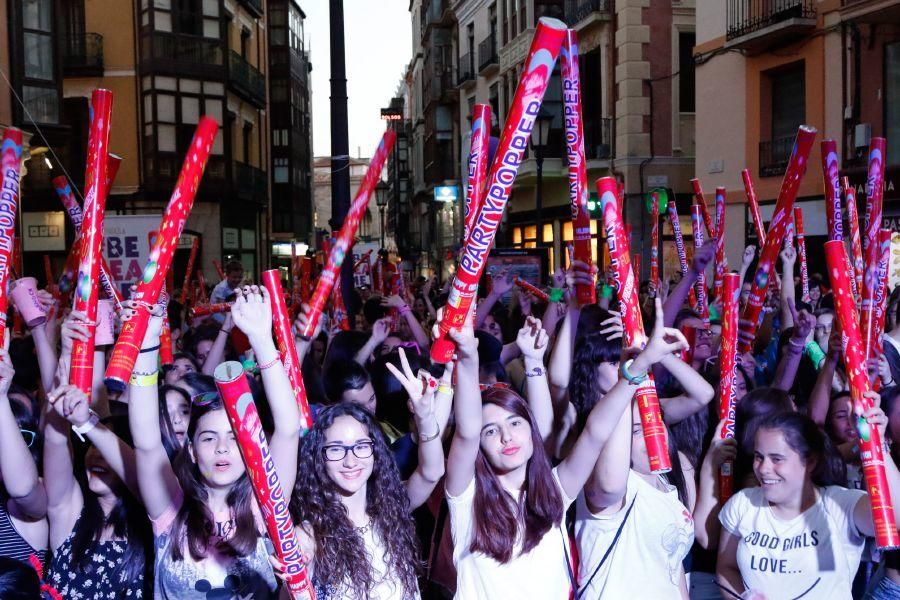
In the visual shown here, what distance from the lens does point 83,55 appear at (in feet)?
92.5

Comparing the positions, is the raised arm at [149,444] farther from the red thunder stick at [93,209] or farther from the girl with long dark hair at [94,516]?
the red thunder stick at [93,209]

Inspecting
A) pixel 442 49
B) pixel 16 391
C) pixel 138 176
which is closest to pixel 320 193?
pixel 442 49

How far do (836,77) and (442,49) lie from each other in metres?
26.3

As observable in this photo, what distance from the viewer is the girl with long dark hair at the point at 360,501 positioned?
313cm

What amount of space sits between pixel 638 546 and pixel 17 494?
6.82 feet

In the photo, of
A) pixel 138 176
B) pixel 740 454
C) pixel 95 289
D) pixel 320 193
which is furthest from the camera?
pixel 320 193

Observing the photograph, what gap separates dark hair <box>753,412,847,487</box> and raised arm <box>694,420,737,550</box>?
13.2 inches

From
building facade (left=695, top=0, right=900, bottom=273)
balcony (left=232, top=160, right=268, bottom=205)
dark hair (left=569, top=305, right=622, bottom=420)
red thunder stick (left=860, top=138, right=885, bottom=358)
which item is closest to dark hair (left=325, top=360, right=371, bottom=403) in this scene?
dark hair (left=569, top=305, right=622, bottom=420)

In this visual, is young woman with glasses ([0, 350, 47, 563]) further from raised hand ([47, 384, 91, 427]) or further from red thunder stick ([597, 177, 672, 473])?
red thunder stick ([597, 177, 672, 473])

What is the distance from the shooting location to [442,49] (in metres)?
40.8

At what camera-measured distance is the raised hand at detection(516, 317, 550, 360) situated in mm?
3705

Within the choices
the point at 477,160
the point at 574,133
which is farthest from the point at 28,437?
the point at 574,133

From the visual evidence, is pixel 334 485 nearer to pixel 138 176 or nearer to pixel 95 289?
pixel 95 289

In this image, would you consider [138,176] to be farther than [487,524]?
Yes
